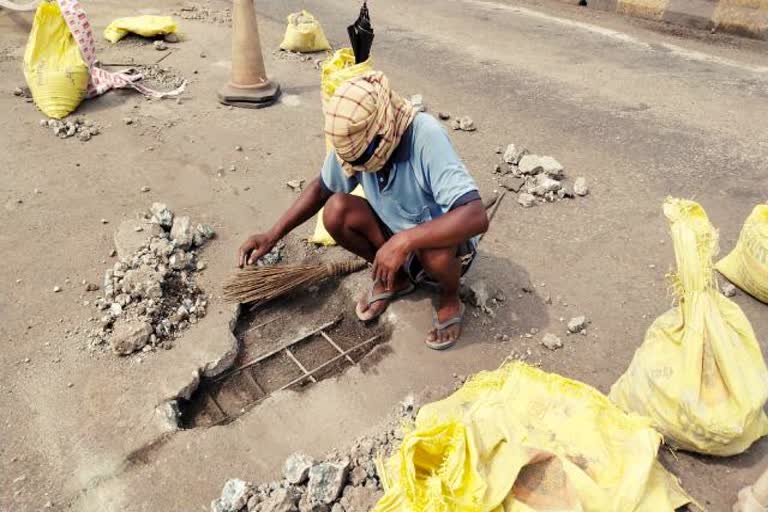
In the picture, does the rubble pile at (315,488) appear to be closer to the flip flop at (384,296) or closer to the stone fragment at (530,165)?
the flip flop at (384,296)

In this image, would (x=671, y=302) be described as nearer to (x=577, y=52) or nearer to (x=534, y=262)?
(x=534, y=262)

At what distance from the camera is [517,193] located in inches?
157

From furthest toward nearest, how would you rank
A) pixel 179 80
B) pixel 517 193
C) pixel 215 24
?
1. pixel 215 24
2. pixel 179 80
3. pixel 517 193

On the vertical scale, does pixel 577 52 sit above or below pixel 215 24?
above

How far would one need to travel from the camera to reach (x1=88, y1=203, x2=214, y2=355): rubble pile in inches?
110

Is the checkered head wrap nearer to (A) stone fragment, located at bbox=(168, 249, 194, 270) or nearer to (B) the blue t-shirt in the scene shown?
(B) the blue t-shirt

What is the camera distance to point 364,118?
2.12 m

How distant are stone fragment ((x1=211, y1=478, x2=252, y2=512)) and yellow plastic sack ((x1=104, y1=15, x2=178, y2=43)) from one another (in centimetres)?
597

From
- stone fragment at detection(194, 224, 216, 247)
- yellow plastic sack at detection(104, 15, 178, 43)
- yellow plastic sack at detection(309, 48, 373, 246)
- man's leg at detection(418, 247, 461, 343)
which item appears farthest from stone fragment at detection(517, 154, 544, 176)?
yellow plastic sack at detection(104, 15, 178, 43)

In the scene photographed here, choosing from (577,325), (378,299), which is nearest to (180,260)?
(378,299)

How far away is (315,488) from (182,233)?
191cm

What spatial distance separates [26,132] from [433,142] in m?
4.05

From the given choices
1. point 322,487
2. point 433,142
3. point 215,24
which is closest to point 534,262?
point 433,142

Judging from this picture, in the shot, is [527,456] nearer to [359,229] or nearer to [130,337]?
[359,229]
